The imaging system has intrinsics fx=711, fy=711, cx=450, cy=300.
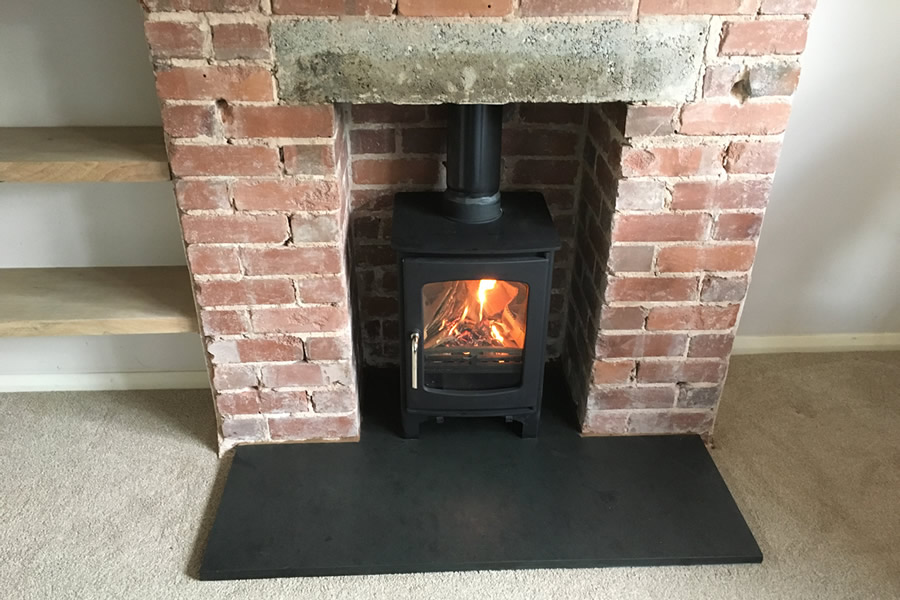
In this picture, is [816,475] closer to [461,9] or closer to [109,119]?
[461,9]

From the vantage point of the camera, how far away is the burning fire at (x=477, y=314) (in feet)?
6.10

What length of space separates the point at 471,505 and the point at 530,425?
1.02ft

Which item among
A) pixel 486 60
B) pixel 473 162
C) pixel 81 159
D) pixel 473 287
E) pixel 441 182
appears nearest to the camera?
pixel 486 60

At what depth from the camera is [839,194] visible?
2191mm

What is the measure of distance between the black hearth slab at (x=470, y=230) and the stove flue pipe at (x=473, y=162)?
0.12 ft

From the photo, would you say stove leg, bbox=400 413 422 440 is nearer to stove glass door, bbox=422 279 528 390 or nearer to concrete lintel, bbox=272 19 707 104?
stove glass door, bbox=422 279 528 390

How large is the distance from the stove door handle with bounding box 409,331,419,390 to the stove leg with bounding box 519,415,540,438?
331 mm

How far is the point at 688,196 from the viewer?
1.68 meters

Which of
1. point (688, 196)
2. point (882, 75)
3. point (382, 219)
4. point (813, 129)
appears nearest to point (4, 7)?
point (382, 219)

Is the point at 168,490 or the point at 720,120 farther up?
the point at 720,120

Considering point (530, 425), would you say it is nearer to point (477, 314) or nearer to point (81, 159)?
point (477, 314)

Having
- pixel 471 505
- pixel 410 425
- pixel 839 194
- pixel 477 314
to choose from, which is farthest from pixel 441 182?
pixel 839 194

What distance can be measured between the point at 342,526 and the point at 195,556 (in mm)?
356

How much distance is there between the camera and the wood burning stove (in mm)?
1728
